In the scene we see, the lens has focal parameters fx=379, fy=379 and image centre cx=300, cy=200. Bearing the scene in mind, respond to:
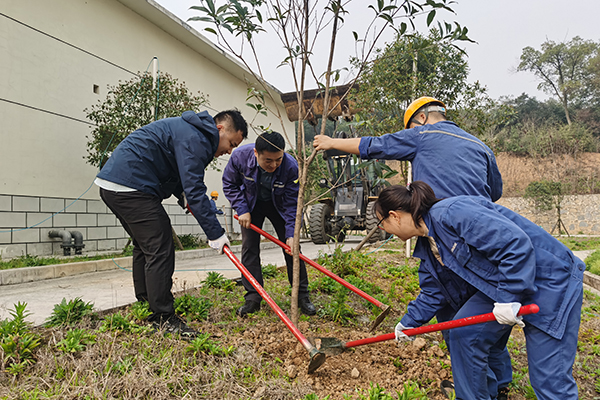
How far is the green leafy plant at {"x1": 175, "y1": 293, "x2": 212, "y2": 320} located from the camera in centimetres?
298

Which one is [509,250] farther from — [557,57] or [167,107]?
[557,57]

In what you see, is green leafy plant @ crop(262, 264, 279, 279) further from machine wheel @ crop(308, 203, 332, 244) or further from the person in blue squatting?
machine wheel @ crop(308, 203, 332, 244)

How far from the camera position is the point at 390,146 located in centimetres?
253

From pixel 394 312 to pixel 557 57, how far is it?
3795 cm

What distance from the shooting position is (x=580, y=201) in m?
21.4

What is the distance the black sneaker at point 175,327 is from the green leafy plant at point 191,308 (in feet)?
0.92

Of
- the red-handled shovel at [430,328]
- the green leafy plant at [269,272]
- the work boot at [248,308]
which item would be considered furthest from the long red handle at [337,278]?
the green leafy plant at [269,272]

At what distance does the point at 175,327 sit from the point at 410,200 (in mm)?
1779

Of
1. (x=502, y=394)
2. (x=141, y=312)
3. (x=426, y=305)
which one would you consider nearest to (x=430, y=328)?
(x=426, y=305)

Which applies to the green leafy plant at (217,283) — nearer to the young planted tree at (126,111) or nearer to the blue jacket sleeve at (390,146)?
the blue jacket sleeve at (390,146)

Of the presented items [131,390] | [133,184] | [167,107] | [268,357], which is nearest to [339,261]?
[268,357]

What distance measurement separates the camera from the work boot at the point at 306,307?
11.3 feet

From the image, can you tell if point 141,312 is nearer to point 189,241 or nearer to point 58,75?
point 58,75

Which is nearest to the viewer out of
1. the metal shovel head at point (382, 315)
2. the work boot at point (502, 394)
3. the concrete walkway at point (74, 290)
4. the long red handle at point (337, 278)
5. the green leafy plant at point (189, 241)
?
the work boot at point (502, 394)
